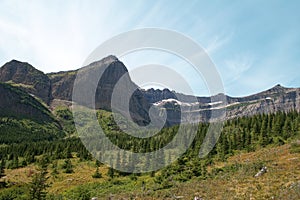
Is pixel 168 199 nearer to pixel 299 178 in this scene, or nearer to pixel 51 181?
pixel 299 178

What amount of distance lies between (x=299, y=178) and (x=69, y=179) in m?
42.1

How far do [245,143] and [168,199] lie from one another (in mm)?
51112

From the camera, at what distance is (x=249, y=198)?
23.6 m

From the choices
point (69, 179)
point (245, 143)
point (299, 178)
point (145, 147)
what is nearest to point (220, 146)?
point (245, 143)

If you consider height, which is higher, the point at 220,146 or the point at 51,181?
the point at 220,146

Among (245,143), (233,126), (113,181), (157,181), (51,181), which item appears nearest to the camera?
(157,181)

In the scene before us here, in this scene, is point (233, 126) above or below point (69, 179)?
above

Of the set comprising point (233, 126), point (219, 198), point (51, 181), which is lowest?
→ point (51, 181)

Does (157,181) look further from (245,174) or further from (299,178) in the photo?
(299,178)

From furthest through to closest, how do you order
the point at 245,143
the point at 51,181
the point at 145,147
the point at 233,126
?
the point at 233,126, the point at 145,147, the point at 245,143, the point at 51,181

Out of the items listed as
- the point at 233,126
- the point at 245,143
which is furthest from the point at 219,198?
the point at 233,126

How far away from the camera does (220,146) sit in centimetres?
7019

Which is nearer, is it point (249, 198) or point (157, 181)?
point (249, 198)

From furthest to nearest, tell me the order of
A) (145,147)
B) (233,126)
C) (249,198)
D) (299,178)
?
(233,126) → (145,147) → (299,178) → (249,198)
